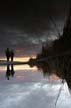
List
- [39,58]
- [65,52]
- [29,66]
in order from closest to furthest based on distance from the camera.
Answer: [65,52], [39,58], [29,66]

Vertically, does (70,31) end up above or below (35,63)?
above

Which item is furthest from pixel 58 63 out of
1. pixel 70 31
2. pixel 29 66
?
pixel 29 66

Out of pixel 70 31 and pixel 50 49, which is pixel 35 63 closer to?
pixel 50 49

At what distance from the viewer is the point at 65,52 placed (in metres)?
9.24

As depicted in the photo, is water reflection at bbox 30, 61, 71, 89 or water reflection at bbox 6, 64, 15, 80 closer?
water reflection at bbox 30, 61, 71, 89

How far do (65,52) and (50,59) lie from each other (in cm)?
101

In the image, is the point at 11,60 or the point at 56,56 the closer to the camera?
the point at 56,56

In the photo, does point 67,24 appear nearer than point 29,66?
Yes

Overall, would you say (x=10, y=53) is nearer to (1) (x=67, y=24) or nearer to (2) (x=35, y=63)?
(2) (x=35, y=63)

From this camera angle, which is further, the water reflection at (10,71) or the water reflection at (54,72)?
the water reflection at (10,71)

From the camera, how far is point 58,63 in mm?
9797

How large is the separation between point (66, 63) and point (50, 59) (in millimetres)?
755

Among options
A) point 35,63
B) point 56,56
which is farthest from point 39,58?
point 56,56

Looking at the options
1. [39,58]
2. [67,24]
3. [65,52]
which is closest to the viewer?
[65,52]
